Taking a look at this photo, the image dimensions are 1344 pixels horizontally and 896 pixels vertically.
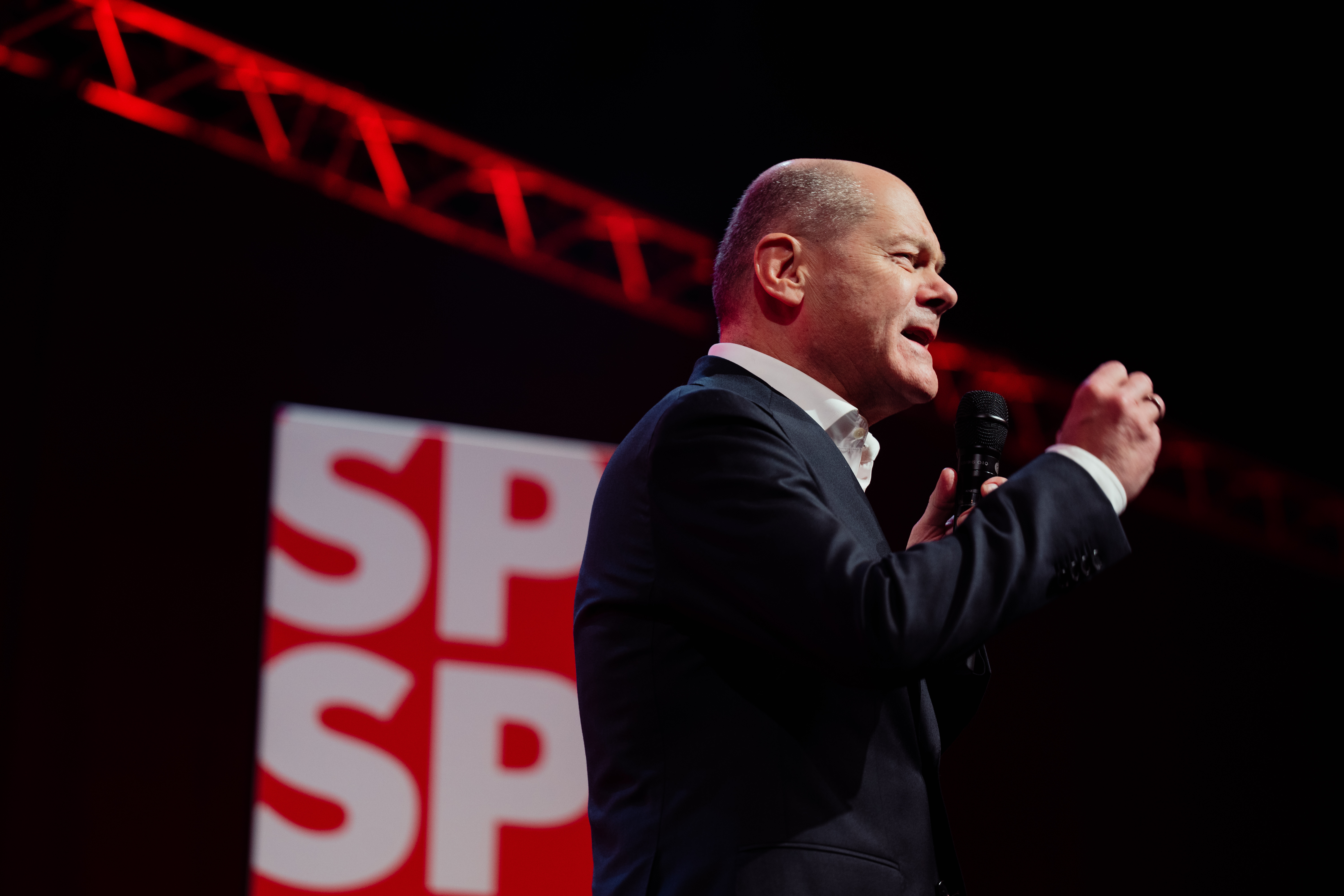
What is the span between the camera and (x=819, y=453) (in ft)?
4.11

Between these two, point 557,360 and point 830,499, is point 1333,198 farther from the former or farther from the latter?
point 830,499

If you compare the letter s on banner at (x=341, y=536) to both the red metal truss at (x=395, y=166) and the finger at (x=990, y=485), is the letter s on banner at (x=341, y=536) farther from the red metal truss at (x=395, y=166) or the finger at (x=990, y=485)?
the finger at (x=990, y=485)

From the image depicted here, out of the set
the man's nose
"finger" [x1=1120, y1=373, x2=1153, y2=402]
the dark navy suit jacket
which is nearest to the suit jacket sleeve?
the dark navy suit jacket

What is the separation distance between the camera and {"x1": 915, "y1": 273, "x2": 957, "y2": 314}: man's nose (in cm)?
145

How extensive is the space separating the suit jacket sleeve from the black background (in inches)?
105

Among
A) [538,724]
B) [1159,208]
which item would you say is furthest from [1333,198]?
[538,724]

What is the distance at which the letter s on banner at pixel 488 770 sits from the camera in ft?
11.6

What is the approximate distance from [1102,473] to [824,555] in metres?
0.30

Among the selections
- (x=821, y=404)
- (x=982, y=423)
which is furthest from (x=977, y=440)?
(x=821, y=404)

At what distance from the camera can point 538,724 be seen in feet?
12.3

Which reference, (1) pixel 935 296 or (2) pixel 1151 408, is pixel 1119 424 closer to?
(2) pixel 1151 408

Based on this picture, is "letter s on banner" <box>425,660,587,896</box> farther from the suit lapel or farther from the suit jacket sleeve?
the suit jacket sleeve

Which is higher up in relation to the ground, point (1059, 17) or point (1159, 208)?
point (1059, 17)

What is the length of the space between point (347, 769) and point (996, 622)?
2.79 metres
